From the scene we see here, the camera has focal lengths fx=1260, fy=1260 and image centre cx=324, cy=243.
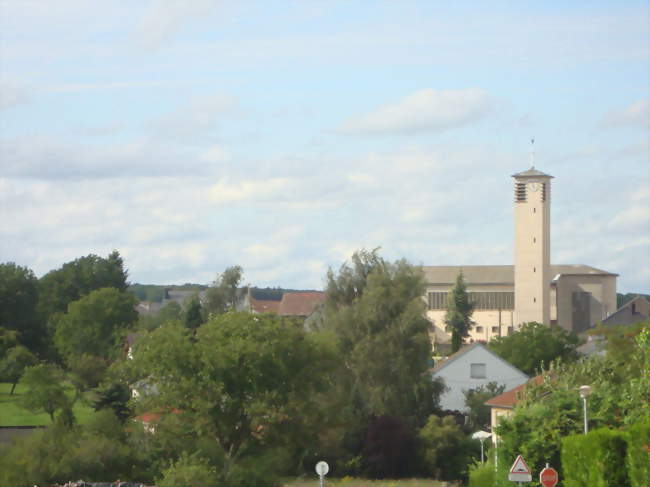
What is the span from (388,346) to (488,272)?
12459 centimetres

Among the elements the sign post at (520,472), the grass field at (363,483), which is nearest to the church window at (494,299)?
the grass field at (363,483)

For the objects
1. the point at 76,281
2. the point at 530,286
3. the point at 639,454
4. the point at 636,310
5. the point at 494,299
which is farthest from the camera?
the point at 494,299

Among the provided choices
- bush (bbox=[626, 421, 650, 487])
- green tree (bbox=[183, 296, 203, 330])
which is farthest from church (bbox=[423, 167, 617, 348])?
bush (bbox=[626, 421, 650, 487])

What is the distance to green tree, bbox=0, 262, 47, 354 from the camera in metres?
115

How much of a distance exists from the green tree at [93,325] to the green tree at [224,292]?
17.2 m

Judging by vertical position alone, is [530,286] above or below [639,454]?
above

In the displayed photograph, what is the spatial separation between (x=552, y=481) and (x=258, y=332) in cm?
2436

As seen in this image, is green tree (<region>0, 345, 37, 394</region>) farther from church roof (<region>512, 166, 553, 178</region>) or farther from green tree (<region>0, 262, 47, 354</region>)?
church roof (<region>512, 166, 553, 178</region>)

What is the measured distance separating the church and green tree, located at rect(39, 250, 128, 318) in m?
36.2

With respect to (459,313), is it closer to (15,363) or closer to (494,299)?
(494,299)

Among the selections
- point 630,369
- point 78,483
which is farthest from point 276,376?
point 630,369

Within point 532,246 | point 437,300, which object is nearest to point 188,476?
point 532,246

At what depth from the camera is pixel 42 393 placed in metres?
73.5

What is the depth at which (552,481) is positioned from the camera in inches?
1019
